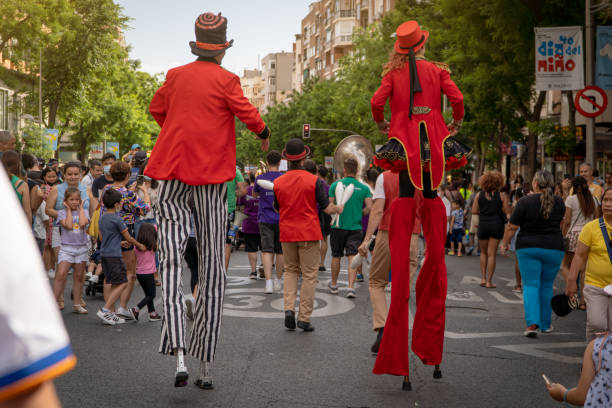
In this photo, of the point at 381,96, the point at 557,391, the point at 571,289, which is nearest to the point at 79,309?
the point at 381,96

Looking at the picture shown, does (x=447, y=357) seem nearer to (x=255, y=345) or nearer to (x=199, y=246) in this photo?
(x=255, y=345)

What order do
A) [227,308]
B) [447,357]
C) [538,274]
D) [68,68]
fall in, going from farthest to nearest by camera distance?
[68,68], [227,308], [538,274], [447,357]

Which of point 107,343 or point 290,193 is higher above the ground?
point 290,193

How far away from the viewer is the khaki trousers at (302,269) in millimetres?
8109

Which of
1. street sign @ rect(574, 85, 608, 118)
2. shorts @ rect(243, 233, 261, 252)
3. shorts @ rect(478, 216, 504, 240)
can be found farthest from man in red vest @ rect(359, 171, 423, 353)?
street sign @ rect(574, 85, 608, 118)

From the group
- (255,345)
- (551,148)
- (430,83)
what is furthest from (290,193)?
(551,148)

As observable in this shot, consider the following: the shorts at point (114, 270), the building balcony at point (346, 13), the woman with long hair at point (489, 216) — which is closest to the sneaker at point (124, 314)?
the shorts at point (114, 270)

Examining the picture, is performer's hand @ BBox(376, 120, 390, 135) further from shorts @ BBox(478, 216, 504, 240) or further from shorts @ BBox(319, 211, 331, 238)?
shorts @ BBox(478, 216, 504, 240)

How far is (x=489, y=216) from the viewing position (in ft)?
44.6

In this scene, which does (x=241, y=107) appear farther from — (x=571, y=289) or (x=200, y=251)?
(x=571, y=289)

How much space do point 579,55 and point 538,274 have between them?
937cm

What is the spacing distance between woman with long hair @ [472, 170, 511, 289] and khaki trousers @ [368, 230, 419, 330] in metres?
6.16

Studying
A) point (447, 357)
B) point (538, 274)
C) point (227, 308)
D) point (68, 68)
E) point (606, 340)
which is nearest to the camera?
point (606, 340)

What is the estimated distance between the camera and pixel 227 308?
9.29 metres
